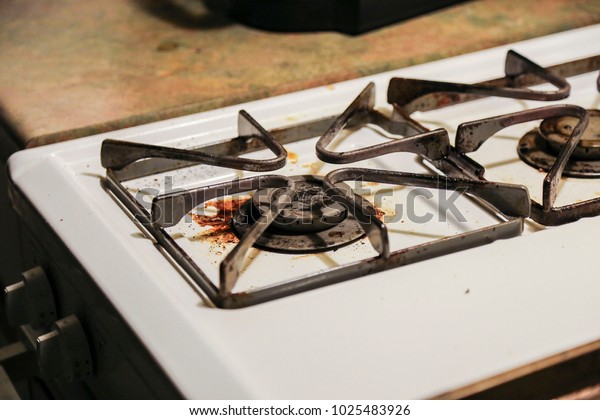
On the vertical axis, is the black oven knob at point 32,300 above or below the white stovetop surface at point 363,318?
below

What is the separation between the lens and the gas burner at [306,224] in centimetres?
71

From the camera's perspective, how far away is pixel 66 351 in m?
0.74

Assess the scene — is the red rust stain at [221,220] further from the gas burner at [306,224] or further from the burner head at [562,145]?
the burner head at [562,145]

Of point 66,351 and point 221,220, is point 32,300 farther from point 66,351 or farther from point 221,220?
point 221,220

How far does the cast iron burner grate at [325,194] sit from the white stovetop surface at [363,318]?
0.04 feet

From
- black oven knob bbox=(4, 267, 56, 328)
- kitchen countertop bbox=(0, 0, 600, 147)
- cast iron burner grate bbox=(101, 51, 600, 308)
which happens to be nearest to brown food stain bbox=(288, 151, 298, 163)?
cast iron burner grate bbox=(101, 51, 600, 308)

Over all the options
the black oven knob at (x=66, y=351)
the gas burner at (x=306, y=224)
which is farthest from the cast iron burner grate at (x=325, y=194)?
the black oven knob at (x=66, y=351)

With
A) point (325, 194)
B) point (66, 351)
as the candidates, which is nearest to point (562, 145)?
point (325, 194)

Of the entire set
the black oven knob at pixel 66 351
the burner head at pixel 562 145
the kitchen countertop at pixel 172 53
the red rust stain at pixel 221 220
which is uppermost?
the kitchen countertop at pixel 172 53

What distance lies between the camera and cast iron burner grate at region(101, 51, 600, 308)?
0.66 metres

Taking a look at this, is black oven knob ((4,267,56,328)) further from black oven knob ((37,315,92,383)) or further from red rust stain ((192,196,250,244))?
red rust stain ((192,196,250,244))

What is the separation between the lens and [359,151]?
2.52 ft

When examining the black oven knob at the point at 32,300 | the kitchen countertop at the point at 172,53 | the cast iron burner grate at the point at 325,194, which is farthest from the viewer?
the kitchen countertop at the point at 172,53
